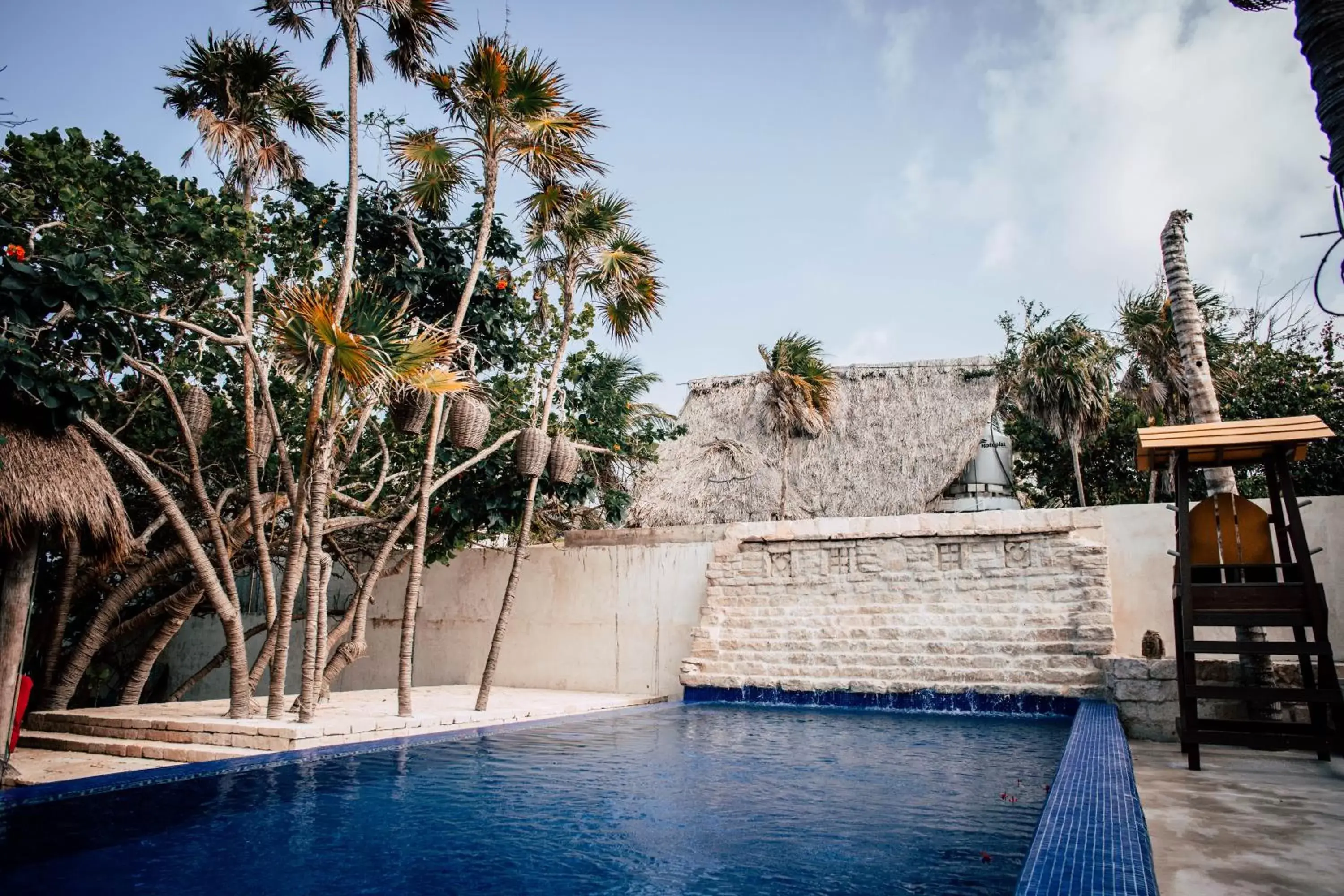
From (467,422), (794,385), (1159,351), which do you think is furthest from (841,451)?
(467,422)

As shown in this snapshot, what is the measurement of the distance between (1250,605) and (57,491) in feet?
26.1

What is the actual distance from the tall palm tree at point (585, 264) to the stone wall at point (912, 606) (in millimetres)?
3410

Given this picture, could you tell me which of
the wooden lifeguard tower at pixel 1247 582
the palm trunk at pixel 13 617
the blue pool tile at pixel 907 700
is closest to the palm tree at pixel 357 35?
the palm trunk at pixel 13 617

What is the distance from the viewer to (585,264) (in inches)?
336

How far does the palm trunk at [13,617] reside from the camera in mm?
5020

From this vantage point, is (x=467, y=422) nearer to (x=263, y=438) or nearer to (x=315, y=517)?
(x=315, y=517)

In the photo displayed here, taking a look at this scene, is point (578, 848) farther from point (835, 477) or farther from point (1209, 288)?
point (1209, 288)

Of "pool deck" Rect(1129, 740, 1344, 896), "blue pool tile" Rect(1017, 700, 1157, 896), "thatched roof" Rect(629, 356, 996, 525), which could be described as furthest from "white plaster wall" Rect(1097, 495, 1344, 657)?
"blue pool tile" Rect(1017, 700, 1157, 896)

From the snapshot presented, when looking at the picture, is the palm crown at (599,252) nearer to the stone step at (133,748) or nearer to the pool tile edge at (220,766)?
the pool tile edge at (220,766)

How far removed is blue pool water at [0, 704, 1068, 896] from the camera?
123 inches

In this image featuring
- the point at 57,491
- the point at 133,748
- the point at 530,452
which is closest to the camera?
the point at 57,491

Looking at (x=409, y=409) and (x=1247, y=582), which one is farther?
(x=409, y=409)

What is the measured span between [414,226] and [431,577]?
20.8 ft

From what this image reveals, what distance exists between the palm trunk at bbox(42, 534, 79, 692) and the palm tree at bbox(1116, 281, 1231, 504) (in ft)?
47.4
